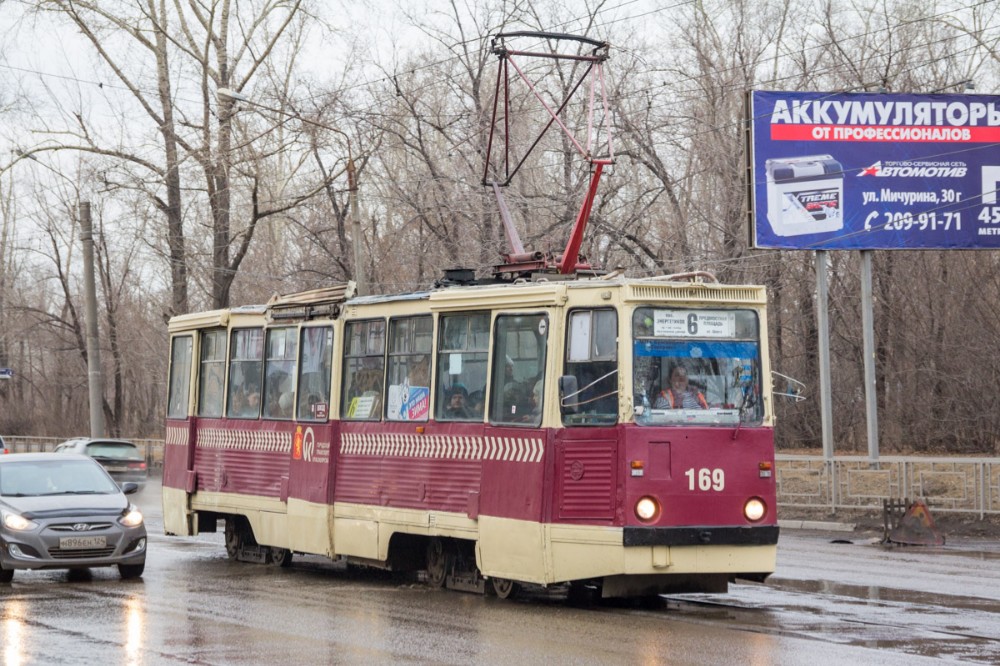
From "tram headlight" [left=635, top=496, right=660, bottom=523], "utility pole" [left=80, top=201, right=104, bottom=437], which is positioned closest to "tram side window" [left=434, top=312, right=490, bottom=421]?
"tram headlight" [left=635, top=496, right=660, bottom=523]

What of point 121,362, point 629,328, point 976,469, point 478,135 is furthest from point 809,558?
point 121,362

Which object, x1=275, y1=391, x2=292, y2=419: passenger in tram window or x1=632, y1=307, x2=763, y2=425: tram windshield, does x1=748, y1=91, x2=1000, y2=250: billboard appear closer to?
x1=275, y1=391, x2=292, y2=419: passenger in tram window

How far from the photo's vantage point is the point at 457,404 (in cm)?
1454

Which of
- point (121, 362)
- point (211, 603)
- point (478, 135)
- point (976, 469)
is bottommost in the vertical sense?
point (211, 603)

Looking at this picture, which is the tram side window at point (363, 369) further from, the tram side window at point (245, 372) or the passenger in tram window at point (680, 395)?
the passenger in tram window at point (680, 395)

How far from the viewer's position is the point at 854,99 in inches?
1091

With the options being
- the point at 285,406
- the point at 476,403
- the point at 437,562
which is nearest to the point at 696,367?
the point at 476,403

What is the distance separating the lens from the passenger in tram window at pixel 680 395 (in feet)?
42.4

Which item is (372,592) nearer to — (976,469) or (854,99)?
(976,469)

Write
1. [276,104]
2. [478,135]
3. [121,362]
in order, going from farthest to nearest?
[121,362]
[276,104]
[478,135]

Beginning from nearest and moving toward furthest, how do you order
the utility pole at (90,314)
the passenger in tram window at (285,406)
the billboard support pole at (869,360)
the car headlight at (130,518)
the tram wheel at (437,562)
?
the tram wheel at (437,562) → the car headlight at (130,518) → the passenger in tram window at (285,406) → the billboard support pole at (869,360) → the utility pole at (90,314)

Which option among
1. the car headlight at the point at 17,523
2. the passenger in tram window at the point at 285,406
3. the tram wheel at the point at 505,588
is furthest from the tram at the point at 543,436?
the car headlight at the point at 17,523

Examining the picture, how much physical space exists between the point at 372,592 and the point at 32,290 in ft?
230

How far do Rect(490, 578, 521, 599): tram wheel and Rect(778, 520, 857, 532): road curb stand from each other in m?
12.4
